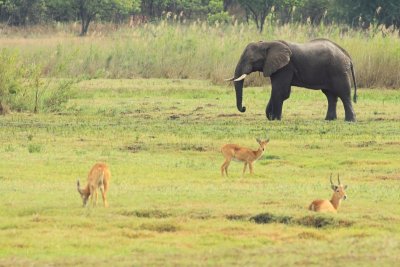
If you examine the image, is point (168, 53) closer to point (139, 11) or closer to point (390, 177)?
point (390, 177)

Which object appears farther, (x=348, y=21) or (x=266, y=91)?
(x=348, y=21)

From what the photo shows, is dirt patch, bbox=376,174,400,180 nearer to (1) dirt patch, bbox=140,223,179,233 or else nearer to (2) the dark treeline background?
(1) dirt patch, bbox=140,223,179,233

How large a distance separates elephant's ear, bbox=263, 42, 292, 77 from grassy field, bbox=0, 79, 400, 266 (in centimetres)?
102

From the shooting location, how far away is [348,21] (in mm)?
48719

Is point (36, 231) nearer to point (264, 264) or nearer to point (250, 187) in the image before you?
point (264, 264)

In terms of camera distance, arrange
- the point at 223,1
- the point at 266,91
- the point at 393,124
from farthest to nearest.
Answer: the point at 223,1
the point at 266,91
the point at 393,124

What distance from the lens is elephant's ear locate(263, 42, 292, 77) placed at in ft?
80.5

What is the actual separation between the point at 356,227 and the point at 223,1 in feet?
169

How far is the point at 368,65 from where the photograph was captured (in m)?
30.5

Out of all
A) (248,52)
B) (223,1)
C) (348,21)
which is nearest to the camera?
(248,52)

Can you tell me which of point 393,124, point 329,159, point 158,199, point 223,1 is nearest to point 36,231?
point 158,199

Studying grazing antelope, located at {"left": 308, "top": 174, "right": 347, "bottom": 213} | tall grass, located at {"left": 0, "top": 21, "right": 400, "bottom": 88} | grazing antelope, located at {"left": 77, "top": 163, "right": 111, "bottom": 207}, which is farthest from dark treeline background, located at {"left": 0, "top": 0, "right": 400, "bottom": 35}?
grazing antelope, located at {"left": 77, "top": 163, "right": 111, "bottom": 207}

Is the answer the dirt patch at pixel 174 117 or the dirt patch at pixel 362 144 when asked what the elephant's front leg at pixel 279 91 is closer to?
the dirt patch at pixel 174 117

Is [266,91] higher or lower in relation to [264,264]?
lower
